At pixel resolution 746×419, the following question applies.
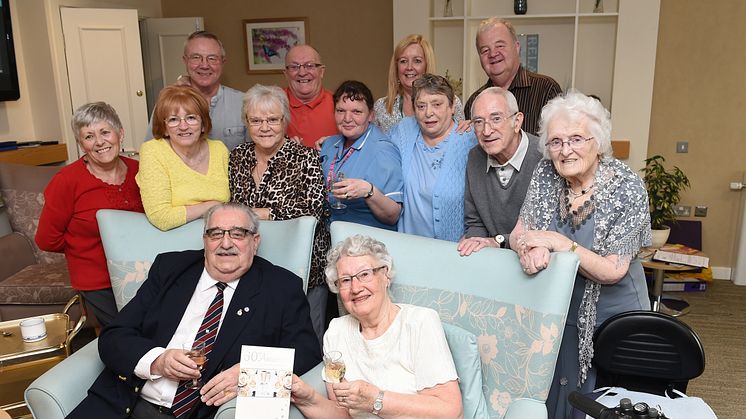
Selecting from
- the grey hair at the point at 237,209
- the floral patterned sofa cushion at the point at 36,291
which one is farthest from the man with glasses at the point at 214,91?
the floral patterned sofa cushion at the point at 36,291

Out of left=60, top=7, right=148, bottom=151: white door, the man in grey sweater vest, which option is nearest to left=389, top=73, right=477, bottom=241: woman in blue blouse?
the man in grey sweater vest

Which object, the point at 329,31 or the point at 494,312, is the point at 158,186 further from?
the point at 329,31

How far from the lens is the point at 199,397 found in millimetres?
1938

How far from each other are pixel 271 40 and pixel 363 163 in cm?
381

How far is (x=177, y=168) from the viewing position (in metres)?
2.46

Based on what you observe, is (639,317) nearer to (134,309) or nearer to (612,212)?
(612,212)

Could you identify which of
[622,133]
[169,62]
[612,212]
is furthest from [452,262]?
[169,62]

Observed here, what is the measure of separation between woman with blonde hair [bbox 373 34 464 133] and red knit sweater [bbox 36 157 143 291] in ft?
4.10

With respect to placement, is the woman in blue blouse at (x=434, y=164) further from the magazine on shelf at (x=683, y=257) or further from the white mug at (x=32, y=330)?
the magazine on shelf at (x=683, y=257)

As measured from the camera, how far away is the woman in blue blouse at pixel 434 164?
2393 millimetres

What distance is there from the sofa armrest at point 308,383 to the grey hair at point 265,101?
108 centimetres

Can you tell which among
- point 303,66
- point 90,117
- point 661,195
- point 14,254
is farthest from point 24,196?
point 661,195

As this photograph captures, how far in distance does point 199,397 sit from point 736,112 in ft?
15.2

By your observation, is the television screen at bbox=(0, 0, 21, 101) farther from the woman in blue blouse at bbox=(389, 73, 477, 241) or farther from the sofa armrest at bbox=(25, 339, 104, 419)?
the woman in blue blouse at bbox=(389, 73, 477, 241)
